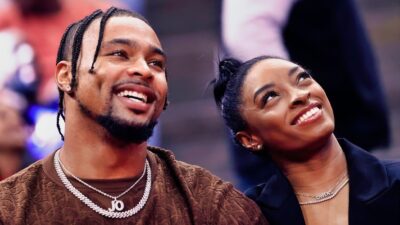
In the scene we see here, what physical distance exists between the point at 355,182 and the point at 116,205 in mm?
686

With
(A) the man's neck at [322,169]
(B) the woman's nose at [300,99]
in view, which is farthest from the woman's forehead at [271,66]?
(A) the man's neck at [322,169]

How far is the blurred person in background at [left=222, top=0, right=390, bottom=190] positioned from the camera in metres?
3.47

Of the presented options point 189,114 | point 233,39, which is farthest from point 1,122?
point 189,114

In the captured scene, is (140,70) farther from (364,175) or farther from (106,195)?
(364,175)

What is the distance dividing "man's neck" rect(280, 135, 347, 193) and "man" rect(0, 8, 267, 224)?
182mm

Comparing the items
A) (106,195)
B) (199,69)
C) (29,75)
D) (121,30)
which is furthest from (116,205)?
(199,69)

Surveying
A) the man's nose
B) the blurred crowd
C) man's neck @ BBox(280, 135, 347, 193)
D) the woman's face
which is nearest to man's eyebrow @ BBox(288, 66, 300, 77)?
the woman's face

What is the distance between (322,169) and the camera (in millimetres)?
2832

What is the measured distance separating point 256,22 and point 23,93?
4.01 feet

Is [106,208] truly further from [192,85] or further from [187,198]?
[192,85]

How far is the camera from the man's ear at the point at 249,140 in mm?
2939

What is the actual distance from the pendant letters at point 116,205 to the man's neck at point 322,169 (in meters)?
0.56

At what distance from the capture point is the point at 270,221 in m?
2.80

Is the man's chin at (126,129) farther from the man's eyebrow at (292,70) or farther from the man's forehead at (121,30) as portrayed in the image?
the man's eyebrow at (292,70)
